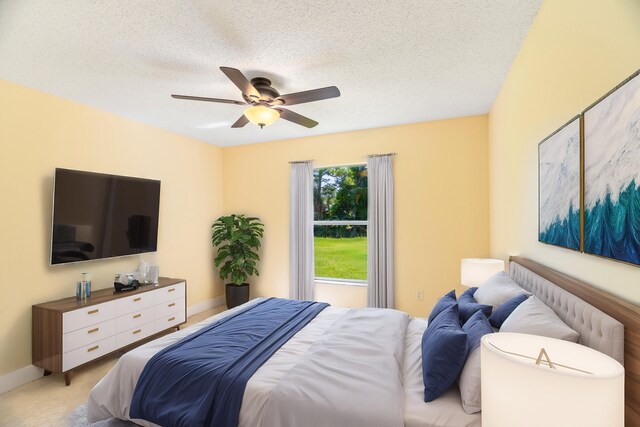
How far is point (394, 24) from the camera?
2.03 metres

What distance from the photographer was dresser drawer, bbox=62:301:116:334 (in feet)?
8.84

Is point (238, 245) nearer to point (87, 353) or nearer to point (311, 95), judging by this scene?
point (87, 353)

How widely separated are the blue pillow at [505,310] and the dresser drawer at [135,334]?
351 centimetres

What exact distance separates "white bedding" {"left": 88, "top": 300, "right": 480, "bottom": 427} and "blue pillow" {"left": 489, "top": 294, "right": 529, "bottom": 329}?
1.70 ft

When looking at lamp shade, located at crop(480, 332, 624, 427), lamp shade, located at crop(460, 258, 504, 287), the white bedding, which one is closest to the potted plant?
the white bedding

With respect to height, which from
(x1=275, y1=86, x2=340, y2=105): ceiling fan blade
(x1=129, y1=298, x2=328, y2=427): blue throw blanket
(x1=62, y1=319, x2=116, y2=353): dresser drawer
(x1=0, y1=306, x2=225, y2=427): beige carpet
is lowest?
(x1=0, y1=306, x2=225, y2=427): beige carpet

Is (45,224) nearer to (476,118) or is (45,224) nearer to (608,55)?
(608,55)

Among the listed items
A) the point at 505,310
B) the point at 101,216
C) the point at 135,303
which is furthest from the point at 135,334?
the point at 505,310

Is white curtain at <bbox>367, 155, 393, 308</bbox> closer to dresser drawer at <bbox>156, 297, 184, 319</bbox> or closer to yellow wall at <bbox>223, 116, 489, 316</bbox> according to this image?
yellow wall at <bbox>223, 116, 489, 316</bbox>

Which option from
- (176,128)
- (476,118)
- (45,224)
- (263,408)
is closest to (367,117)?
(476,118)

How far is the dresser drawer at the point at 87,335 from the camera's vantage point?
270 centimetres

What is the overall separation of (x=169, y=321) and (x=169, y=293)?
0.36 meters

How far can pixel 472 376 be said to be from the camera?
1.40 m

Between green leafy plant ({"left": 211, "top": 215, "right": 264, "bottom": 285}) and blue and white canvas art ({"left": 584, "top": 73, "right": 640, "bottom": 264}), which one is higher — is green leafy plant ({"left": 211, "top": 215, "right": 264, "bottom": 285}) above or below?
below
